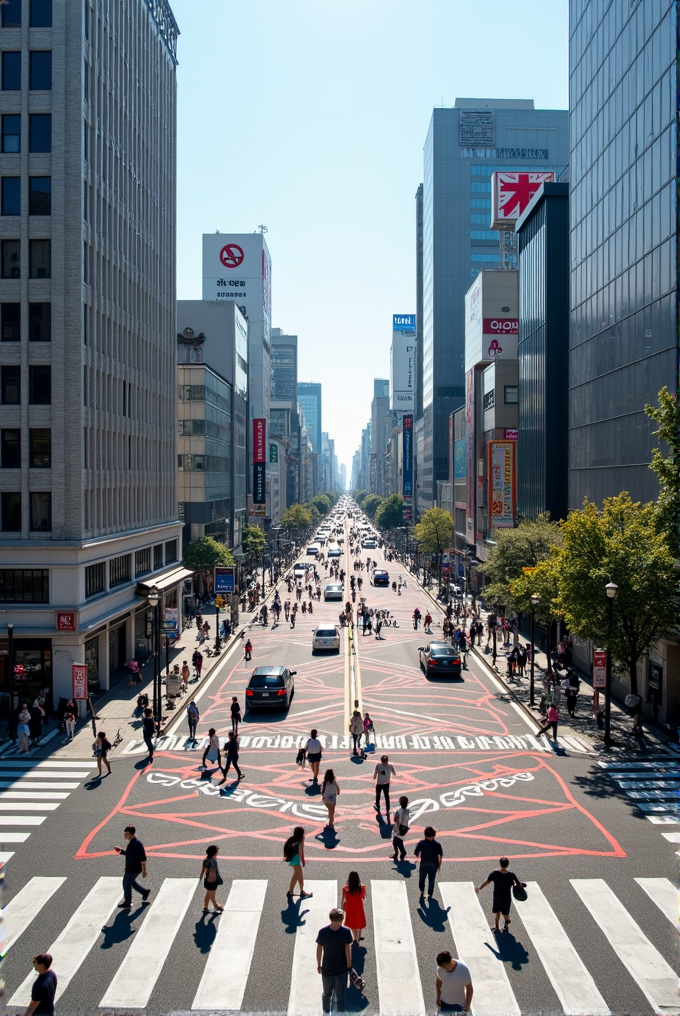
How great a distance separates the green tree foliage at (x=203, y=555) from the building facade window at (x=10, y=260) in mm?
34019

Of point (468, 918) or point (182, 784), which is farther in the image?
point (182, 784)

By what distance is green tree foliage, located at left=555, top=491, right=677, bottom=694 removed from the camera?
25.7 meters

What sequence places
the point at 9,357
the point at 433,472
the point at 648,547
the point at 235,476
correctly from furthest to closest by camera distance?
the point at 433,472 → the point at 235,476 → the point at 9,357 → the point at 648,547

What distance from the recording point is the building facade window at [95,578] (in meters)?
33.2

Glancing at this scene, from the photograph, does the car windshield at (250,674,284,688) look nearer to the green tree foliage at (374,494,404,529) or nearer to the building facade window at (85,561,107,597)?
the building facade window at (85,561,107,597)

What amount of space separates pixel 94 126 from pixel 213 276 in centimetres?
11379

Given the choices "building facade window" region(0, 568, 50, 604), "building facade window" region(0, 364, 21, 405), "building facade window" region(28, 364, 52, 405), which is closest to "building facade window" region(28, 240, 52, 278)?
"building facade window" region(28, 364, 52, 405)

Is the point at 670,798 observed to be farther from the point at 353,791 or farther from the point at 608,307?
the point at 608,307

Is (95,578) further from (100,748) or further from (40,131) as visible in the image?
(40,131)

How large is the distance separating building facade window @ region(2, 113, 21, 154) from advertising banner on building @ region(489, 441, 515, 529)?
40.8 m

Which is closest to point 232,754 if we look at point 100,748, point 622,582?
point 100,748

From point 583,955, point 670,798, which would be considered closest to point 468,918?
point 583,955

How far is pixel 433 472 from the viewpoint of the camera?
14550 cm

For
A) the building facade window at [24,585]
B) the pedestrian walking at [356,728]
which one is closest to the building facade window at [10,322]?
the building facade window at [24,585]
